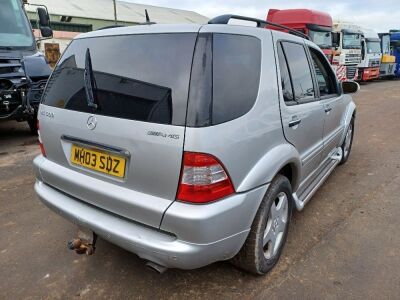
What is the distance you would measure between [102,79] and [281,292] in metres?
1.86

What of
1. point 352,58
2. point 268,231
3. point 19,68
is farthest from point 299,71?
point 352,58

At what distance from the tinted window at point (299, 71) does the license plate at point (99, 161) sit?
1.52 metres

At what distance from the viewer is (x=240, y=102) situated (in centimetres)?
215

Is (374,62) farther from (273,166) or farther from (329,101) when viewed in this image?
(273,166)

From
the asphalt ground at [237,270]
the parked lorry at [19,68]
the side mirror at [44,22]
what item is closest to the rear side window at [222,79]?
the asphalt ground at [237,270]

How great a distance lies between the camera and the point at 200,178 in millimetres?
1944

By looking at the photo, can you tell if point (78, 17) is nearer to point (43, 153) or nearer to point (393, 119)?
point (393, 119)

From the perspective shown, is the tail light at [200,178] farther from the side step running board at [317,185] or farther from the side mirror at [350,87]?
the side mirror at [350,87]

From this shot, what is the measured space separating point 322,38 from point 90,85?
14.8 m

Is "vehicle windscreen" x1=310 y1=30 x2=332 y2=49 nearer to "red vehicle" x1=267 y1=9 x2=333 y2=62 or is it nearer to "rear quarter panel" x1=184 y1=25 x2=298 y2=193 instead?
"red vehicle" x1=267 y1=9 x2=333 y2=62

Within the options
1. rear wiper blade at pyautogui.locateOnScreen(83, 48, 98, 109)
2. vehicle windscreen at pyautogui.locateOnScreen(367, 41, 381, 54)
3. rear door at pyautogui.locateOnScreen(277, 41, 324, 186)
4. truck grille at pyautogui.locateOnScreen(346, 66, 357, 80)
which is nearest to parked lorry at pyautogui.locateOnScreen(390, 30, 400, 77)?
vehicle windscreen at pyautogui.locateOnScreen(367, 41, 381, 54)

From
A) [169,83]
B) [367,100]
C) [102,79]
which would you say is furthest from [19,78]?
[367,100]

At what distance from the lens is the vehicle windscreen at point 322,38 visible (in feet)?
47.6

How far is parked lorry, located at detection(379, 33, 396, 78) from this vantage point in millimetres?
22062
